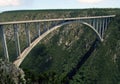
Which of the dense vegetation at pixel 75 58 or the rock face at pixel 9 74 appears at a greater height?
the rock face at pixel 9 74

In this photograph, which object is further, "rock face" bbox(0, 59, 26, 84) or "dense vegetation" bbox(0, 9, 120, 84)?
"dense vegetation" bbox(0, 9, 120, 84)

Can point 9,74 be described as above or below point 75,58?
above

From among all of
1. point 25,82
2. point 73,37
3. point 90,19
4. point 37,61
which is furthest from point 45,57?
point 25,82

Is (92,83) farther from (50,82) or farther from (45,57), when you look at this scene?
(45,57)

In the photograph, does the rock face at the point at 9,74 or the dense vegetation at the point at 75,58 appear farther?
the dense vegetation at the point at 75,58
